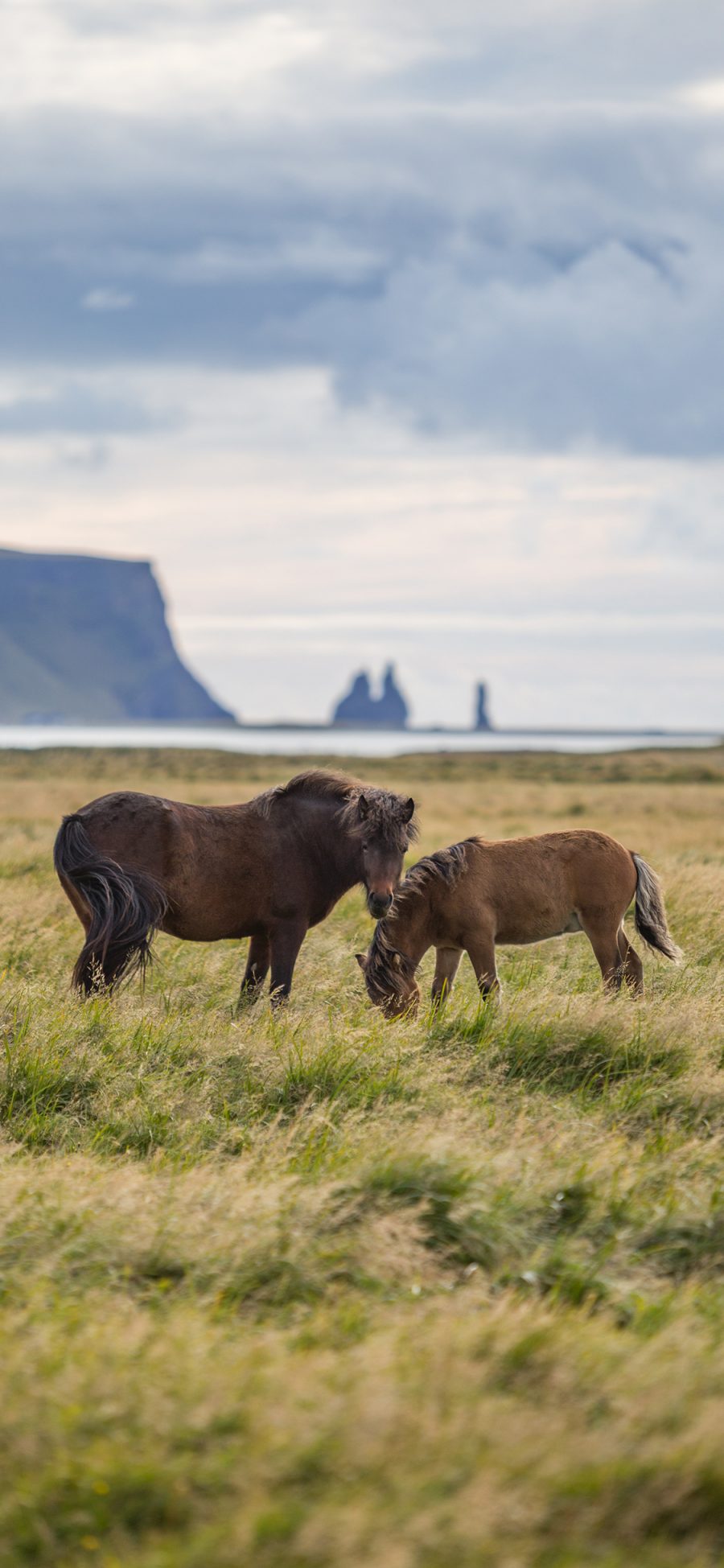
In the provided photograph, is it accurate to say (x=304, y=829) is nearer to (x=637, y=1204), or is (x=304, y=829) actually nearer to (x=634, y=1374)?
(x=637, y=1204)

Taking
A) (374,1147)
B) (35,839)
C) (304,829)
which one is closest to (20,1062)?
(374,1147)

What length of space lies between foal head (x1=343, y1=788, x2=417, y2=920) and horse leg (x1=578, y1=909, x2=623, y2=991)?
161 cm

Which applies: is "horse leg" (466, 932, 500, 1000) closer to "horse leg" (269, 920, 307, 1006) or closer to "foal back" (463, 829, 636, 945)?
"foal back" (463, 829, 636, 945)

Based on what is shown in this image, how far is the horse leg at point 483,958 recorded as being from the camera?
819cm

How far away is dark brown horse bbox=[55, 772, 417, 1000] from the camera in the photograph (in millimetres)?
7922

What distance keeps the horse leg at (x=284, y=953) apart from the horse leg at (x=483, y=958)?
1.12m

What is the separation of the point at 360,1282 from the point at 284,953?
4.22 metres

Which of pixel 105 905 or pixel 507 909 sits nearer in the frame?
pixel 105 905

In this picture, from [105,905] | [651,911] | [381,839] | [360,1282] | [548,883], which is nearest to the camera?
[360,1282]

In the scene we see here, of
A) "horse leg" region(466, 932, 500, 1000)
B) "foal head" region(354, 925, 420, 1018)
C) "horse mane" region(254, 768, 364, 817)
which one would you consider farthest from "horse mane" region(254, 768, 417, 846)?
"horse leg" region(466, 932, 500, 1000)

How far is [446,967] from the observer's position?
8.74m

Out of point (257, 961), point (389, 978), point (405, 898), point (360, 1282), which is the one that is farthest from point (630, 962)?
point (360, 1282)

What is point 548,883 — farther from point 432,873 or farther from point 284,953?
point 284,953

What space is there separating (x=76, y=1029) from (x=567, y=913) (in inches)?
135
